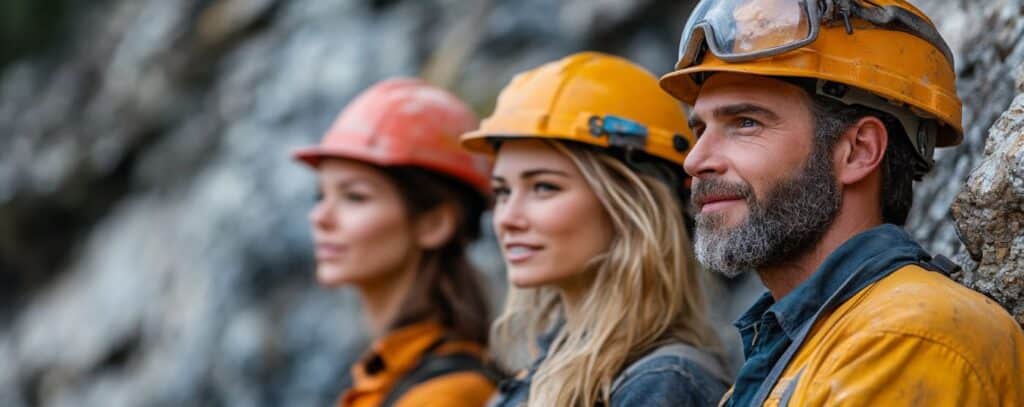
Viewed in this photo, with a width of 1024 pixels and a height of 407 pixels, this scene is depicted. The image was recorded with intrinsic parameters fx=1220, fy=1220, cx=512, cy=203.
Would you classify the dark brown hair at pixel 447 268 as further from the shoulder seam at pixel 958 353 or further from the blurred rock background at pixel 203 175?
the shoulder seam at pixel 958 353

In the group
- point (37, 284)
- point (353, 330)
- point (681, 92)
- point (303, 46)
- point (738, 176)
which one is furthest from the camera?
point (37, 284)

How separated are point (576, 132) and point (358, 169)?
1.68 meters

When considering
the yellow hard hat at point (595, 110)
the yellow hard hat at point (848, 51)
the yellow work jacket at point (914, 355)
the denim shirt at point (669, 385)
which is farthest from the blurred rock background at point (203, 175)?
the yellow work jacket at point (914, 355)

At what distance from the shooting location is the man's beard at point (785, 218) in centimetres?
284

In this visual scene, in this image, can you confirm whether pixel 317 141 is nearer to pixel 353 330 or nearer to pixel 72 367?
pixel 353 330

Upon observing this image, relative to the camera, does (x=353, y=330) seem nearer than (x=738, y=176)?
No

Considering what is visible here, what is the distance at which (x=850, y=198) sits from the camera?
9.49 ft

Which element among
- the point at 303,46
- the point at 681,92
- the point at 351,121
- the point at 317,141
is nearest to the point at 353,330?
the point at 317,141

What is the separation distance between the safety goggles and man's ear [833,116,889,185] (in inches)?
9.3

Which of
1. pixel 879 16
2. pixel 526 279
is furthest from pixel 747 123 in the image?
pixel 526 279

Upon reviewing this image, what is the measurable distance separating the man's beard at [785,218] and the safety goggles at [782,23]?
0.27 meters

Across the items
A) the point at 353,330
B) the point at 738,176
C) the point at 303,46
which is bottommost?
the point at 353,330

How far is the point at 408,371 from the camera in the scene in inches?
195

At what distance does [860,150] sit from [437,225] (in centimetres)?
270
